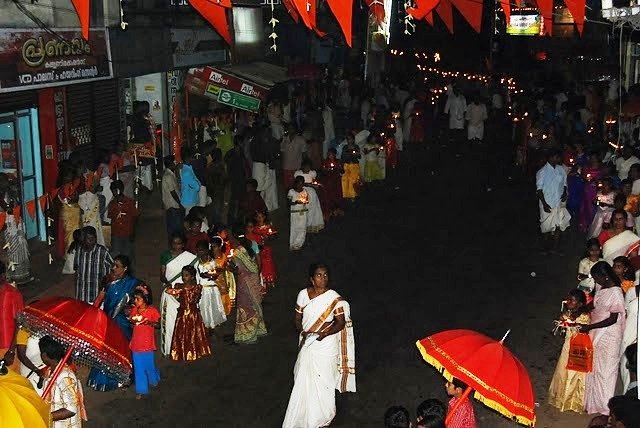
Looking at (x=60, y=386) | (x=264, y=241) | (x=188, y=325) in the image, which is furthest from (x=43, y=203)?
(x=60, y=386)

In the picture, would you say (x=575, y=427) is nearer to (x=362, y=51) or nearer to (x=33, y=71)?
(x=33, y=71)

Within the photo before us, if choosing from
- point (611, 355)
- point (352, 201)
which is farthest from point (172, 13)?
point (611, 355)

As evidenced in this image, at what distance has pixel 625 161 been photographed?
13953 millimetres

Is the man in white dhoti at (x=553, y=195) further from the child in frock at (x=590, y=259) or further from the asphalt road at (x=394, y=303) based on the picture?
the child in frock at (x=590, y=259)

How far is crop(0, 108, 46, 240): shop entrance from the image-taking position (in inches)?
499

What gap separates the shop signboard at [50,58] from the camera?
11438 mm

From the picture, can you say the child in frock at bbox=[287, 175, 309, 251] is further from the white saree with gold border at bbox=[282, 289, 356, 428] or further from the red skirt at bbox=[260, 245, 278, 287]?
the white saree with gold border at bbox=[282, 289, 356, 428]

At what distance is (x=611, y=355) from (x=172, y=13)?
13.8 meters

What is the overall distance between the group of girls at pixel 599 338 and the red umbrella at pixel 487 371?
2232mm

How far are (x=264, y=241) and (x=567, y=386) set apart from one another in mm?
4614

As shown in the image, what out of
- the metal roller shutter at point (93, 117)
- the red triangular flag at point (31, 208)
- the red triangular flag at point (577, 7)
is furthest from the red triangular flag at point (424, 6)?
the red triangular flag at point (31, 208)

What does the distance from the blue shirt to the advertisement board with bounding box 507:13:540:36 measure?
30.5 metres

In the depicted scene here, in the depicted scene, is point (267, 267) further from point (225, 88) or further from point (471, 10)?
point (225, 88)

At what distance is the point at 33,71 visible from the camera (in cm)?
1198
